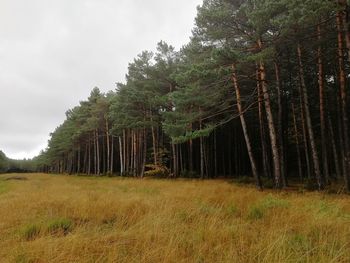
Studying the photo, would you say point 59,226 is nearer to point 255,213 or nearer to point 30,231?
point 30,231

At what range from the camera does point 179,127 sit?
670 inches

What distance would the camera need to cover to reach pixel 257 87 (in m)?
15.6

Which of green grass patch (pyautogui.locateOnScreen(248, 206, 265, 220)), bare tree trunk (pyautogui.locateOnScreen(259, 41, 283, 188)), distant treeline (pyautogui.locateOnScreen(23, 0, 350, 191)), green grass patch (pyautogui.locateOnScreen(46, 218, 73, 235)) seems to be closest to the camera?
green grass patch (pyautogui.locateOnScreen(46, 218, 73, 235))

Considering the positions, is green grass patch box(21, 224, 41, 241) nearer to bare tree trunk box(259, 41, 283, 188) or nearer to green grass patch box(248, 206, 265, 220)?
green grass patch box(248, 206, 265, 220)

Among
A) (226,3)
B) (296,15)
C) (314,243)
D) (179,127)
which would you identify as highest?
(226,3)

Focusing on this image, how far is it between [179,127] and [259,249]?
13024 millimetres

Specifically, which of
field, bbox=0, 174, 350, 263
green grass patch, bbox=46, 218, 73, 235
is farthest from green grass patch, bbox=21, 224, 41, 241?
green grass patch, bbox=46, 218, 73, 235

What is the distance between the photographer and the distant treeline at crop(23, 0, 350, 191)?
12.8m

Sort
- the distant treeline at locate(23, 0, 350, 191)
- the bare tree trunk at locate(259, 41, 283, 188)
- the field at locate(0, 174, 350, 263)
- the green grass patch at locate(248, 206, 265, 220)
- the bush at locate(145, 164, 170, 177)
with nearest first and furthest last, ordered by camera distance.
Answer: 1. the field at locate(0, 174, 350, 263)
2. the green grass patch at locate(248, 206, 265, 220)
3. the distant treeline at locate(23, 0, 350, 191)
4. the bare tree trunk at locate(259, 41, 283, 188)
5. the bush at locate(145, 164, 170, 177)

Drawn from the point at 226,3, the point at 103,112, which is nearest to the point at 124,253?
the point at 226,3

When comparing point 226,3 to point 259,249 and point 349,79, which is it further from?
point 259,249

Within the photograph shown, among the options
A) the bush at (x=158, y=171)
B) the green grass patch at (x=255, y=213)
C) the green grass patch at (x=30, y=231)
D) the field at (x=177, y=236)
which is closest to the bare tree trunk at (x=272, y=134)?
the field at (x=177, y=236)

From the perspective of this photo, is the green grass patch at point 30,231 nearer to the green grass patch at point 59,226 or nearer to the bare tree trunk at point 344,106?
the green grass patch at point 59,226

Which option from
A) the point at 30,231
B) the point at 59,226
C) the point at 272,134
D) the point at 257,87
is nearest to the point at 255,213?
the point at 59,226
